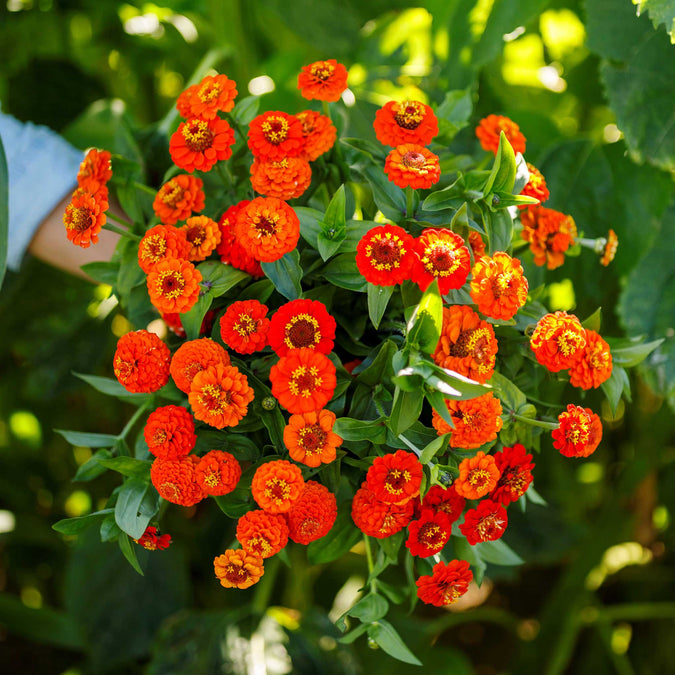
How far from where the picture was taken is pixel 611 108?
20.2 inches

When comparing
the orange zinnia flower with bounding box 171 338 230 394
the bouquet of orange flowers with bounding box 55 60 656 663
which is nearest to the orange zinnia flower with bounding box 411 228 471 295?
the bouquet of orange flowers with bounding box 55 60 656 663

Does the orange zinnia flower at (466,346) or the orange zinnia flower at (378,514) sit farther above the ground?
the orange zinnia flower at (466,346)

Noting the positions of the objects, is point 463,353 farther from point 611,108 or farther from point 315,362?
point 611,108

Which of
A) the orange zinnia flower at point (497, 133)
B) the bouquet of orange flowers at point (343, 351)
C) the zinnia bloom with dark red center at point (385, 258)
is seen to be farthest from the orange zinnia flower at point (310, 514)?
the orange zinnia flower at point (497, 133)

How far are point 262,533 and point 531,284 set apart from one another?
0.26 meters

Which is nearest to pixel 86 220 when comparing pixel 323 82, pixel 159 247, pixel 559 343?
pixel 159 247

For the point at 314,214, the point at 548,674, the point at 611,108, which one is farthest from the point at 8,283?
the point at 548,674

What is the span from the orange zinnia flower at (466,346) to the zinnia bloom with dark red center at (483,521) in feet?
0.22

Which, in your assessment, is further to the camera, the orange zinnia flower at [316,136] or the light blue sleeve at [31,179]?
the light blue sleeve at [31,179]

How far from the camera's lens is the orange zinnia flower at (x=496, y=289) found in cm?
31

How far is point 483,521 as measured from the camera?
33 cm

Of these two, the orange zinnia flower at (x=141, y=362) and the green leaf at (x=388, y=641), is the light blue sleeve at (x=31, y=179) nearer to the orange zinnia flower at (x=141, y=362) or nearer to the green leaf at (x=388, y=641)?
the orange zinnia flower at (x=141, y=362)

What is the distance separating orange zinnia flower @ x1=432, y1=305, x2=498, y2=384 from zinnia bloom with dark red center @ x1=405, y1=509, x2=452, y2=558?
0.07 metres

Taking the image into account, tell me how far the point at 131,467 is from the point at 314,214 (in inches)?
6.6
